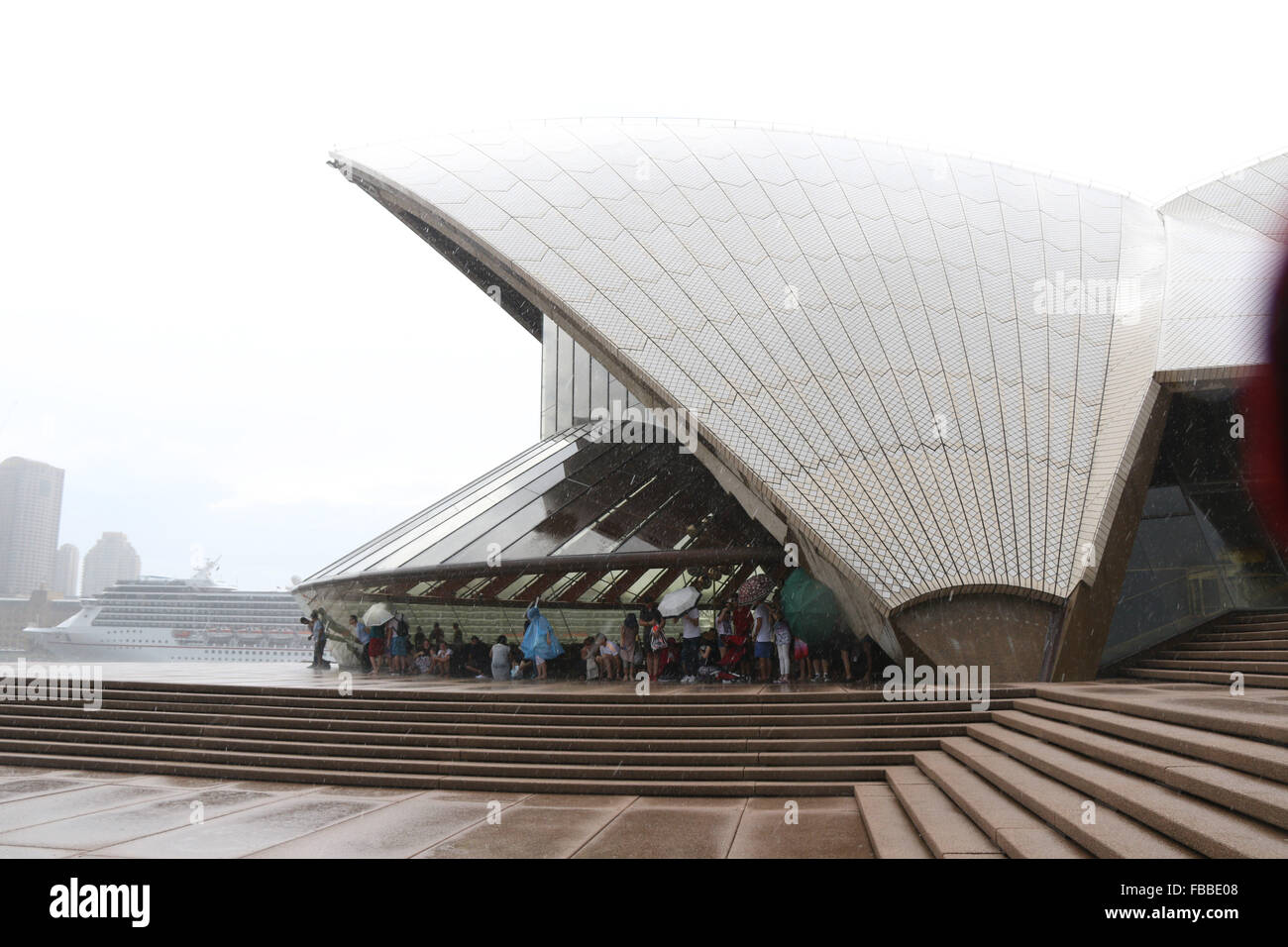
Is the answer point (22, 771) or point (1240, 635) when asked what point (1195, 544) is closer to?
point (1240, 635)

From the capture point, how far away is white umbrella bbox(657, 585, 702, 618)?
11.5 metres

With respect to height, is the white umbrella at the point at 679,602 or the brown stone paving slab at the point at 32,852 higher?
the white umbrella at the point at 679,602

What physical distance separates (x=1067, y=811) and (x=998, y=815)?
503mm

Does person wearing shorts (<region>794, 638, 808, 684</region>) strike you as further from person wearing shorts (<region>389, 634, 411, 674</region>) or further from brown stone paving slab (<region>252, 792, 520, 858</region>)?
person wearing shorts (<region>389, 634, 411, 674</region>)

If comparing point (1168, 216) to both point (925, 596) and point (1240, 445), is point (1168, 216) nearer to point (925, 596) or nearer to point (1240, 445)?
point (1240, 445)

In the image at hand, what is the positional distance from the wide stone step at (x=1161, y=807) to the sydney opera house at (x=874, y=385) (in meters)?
3.09

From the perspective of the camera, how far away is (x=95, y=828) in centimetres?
611

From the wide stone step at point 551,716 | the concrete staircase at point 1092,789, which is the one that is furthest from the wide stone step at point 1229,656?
the wide stone step at point 551,716

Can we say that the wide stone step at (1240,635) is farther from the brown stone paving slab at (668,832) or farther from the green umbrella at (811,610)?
the brown stone paving slab at (668,832)

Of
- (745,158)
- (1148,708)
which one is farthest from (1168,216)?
(1148,708)

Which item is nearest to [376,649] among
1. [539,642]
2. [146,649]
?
[539,642]

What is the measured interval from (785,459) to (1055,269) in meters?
6.35

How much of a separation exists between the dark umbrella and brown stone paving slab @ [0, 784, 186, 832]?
7.07 meters

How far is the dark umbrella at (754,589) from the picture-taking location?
37.6ft
